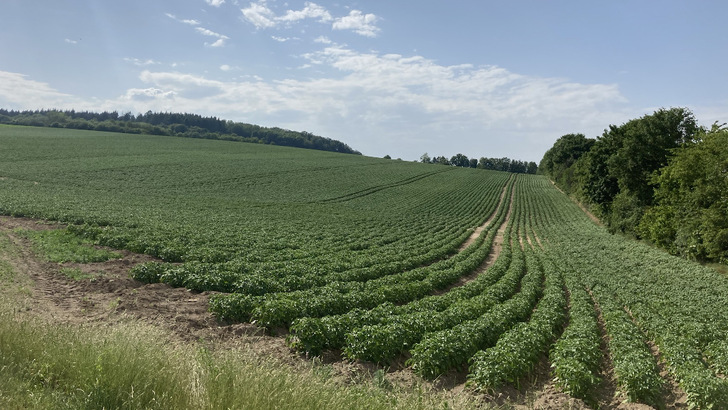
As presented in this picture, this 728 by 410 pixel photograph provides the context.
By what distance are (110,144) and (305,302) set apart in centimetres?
8924

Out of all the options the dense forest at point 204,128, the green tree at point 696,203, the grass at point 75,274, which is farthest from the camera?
the dense forest at point 204,128

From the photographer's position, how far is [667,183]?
3347cm

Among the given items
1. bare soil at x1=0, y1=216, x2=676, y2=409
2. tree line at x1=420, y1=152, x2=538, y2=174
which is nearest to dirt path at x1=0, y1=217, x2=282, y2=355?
bare soil at x1=0, y1=216, x2=676, y2=409

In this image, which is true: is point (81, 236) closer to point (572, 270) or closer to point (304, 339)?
point (304, 339)

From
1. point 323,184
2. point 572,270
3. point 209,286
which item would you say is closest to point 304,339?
point 209,286

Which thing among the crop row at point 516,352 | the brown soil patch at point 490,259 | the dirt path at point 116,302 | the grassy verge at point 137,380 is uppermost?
the grassy verge at point 137,380

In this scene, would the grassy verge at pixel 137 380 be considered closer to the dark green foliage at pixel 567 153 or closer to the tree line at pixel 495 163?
the dark green foliage at pixel 567 153

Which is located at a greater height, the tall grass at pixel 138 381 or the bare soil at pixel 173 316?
the tall grass at pixel 138 381

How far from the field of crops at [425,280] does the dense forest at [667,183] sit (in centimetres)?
255

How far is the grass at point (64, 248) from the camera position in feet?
50.0

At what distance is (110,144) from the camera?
82875mm

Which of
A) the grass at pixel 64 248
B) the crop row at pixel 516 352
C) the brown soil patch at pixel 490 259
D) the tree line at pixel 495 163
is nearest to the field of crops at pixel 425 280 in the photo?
the crop row at pixel 516 352

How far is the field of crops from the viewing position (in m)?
9.63

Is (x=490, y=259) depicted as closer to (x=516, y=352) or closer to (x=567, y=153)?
(x=516, y=352)
